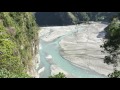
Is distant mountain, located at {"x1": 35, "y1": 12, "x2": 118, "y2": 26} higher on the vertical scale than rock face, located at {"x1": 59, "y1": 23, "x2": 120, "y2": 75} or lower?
higher

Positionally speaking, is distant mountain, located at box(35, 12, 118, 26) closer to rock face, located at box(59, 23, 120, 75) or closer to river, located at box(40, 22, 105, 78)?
rock face, located at box(59, 23, 120, 75)

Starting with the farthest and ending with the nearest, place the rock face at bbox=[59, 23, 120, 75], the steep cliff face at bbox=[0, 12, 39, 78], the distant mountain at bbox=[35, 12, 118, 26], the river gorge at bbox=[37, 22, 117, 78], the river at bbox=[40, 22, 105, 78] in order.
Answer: the distant mountain at bbox=[35, 12, 118, 26] < the rock face at bbox=[59, 23, 120, 75] < the river gorge at bbox=[37, 22, 117, 78] < the river at bbox=[40, 22, 105, 78] < the steep cliff face at bbox=[0, 12, 39, 78]

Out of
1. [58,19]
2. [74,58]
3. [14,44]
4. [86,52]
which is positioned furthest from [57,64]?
[58,19]

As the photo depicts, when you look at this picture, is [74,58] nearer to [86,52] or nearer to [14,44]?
[86,52]

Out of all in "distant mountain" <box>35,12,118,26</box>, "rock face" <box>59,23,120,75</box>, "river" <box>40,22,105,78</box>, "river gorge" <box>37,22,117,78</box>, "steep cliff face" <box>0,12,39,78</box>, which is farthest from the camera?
"distant mountain" <box>35,12,118,26</box>

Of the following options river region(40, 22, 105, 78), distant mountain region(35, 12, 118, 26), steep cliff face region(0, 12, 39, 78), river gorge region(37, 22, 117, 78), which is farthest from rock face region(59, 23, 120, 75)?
distant mountain region(35, 12, 118, 26)

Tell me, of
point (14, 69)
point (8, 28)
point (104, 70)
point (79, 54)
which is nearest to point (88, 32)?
point (79, 54)
